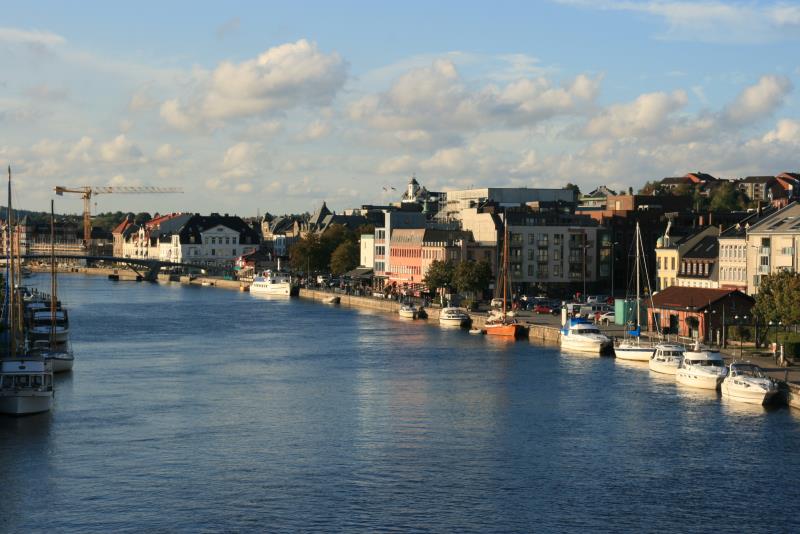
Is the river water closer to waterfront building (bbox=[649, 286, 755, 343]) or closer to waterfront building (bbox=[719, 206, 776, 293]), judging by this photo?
waterfront building (bbox=[649, 286, 755, 343])

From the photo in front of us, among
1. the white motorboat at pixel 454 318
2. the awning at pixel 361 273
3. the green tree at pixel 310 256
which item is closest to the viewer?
the white motorboat at pixel 454 318

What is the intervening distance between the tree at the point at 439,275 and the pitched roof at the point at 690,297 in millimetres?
36435

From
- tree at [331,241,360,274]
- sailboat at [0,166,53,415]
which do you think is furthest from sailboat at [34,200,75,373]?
tree at [331,241,360,274]

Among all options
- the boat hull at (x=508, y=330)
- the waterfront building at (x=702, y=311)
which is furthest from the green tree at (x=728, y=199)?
the waterfront building at (x=702, y=311)

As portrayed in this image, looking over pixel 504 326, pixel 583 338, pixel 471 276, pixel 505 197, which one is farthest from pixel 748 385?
pixel 505 197

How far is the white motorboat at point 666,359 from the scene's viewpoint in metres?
64.1

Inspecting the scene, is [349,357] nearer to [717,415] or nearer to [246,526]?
[717,415]

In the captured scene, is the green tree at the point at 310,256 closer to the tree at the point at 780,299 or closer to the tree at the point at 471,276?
the tree at the point at 471,276

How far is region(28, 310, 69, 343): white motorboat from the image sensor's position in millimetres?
75500

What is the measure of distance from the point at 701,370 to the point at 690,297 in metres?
19.1

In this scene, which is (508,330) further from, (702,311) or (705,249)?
(702,311)

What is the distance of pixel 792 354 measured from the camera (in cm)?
6097

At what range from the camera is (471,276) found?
113m

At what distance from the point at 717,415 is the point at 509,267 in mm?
66613
